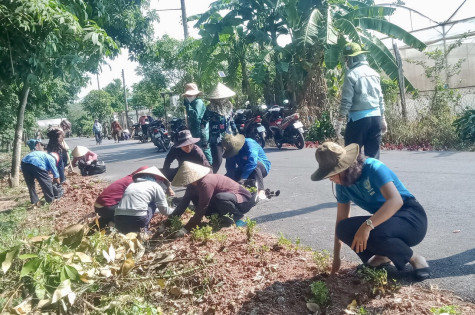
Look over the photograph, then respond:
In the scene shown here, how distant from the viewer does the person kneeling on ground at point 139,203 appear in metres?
5.19

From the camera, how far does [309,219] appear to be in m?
5.73

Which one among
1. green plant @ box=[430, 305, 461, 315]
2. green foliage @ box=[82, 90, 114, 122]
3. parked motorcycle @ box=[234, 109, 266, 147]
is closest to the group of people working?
green plant @ box=[430, 305, 461, 315]

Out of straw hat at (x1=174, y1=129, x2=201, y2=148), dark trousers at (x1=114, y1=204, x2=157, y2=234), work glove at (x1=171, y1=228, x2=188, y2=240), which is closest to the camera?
work glove at (x1=171, y1=228, x2=188, y2=240)

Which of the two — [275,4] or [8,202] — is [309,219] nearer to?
[8,202]

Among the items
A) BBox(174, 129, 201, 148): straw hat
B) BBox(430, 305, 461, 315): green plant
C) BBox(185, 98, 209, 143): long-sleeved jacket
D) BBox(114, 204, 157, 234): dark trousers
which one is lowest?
BBox(430, 305, 461, 315): green plant

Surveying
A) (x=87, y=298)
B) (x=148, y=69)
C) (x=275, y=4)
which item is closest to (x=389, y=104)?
(x=275, y=4)

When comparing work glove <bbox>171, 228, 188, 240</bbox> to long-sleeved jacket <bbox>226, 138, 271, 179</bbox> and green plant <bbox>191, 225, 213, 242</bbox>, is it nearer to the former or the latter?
green plant <bbox>191, 225, 213, 242</bbox>

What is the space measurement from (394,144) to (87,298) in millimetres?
9968

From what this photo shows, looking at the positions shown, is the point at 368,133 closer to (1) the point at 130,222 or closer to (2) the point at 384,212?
(2) the point at 384,212

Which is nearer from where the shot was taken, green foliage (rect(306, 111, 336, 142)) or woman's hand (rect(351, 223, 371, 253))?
woman's hand (rect(351, 223, 371, 253))

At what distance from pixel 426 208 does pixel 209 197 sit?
271 centimetres

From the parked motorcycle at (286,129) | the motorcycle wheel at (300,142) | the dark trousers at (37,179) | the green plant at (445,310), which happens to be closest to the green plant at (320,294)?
the green plant at (445,310)

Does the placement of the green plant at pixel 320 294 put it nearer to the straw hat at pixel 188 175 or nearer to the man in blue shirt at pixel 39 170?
the straw hat at pixel 188 175

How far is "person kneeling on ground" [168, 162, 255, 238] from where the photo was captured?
509cm
